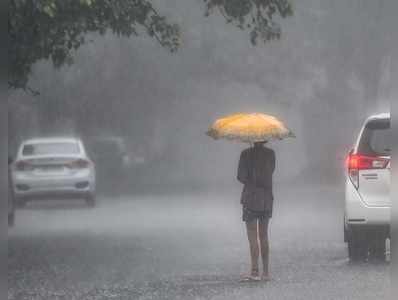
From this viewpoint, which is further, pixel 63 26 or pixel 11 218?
pixel 11 218

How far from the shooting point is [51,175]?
2625 centimetres

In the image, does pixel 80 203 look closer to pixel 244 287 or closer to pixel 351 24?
pixel 244 287

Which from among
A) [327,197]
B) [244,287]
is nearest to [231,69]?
[327,197]

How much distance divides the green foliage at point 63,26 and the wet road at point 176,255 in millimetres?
2443

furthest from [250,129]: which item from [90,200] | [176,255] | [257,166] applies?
[90,200]

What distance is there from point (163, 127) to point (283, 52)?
766cm

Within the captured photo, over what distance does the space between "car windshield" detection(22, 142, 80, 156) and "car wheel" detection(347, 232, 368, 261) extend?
43.2ft

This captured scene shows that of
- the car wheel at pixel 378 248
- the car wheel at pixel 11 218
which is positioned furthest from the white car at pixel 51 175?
the car wheel at pixel 378 248

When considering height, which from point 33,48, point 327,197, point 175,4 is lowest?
point 327,197

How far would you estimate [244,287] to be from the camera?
40.6 feet

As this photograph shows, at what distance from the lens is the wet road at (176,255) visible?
12.1 meters

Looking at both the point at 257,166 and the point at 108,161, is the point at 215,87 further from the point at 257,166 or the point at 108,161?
the point at 257,166

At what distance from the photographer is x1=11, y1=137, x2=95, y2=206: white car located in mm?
26172

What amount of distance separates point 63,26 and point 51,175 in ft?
33.2
